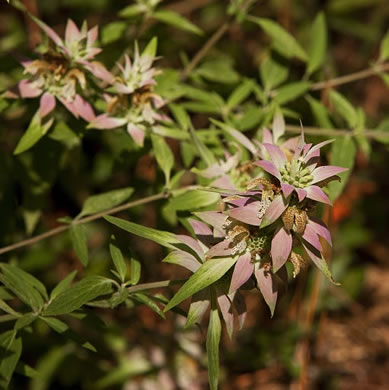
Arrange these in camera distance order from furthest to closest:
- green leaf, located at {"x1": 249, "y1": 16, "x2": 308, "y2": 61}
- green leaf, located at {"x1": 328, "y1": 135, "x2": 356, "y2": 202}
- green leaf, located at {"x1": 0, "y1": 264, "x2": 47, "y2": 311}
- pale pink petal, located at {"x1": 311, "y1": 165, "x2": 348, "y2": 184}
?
green leaf, located at {"x1": 249, "y1": 16, "x2": 308, "y2": 61}, green leaf, located at {"x1": 328, "y1": 135, "x2": 356, "y2": 202}, green leaf, located at {"x1": 0, "y1": 264, "x2": 47, "y2": 311}, pale pink petal, located at {"x1": 311, "y1": 165, "x2": 348, "y2": 184}

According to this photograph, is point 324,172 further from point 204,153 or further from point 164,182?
point 164,182

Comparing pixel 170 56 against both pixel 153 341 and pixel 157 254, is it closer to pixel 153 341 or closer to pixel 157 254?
pixel 157 254

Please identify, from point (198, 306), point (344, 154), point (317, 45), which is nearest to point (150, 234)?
point (198, 306)

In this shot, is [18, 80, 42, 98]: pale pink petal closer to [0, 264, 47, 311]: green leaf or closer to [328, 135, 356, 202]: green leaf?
[0, 264, 47, 311]: green leaf

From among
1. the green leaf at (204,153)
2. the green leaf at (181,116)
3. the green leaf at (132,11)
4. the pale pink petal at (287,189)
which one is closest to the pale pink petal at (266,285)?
the pale pink petal at (287,189)

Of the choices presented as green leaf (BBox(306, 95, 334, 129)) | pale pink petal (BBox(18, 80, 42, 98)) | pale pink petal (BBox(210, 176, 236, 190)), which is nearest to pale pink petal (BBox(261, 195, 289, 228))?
pale pink petal (BBox(210, 176, 236, 190))

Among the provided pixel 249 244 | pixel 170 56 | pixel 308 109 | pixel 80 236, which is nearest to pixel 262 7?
pixel 170 56

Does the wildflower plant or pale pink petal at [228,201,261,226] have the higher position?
pale pink petal at [228,201,261,226]
